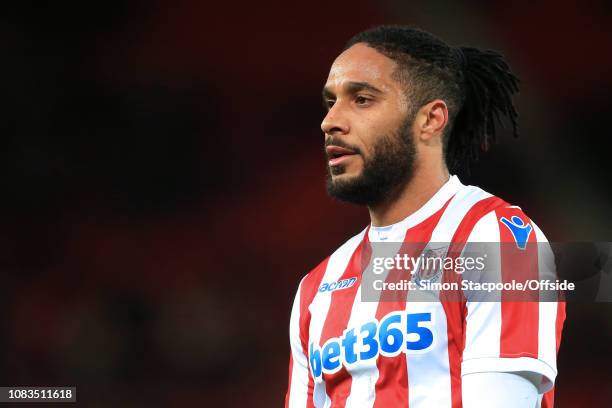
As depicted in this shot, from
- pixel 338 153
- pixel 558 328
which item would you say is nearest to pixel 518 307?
pixel 558 328

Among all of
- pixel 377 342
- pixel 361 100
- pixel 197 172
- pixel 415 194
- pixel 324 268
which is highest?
pixel 197 172

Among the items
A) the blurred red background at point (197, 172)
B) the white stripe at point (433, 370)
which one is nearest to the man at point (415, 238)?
the white stripe at point (433, 370)

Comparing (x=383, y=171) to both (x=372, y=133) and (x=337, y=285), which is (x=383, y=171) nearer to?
(x=372, y=133)

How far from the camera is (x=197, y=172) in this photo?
4656 mm

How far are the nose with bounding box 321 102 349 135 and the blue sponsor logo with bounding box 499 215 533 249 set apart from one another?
0.41 m

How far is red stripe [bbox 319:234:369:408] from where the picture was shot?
6.70 feet

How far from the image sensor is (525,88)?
4434mm

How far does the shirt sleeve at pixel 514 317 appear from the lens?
175 centimetres

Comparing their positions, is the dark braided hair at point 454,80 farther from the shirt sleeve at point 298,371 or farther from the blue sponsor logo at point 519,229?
the shirt sleeve at point 298,371

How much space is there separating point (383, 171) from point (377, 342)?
396 millimetres

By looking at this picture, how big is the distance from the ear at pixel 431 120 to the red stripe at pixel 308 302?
1.44 feet

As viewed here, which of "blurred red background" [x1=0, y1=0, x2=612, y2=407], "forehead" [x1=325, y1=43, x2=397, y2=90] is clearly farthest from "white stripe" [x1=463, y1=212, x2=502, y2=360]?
"blurred red background" [x1=0, y1=0, x2=612, y2=407]

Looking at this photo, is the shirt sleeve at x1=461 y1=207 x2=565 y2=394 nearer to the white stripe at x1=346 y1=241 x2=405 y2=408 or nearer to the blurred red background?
the white stripe at x1=346 y1=241 x2=405 y2=408

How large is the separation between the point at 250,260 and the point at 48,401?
1155 millimetres
